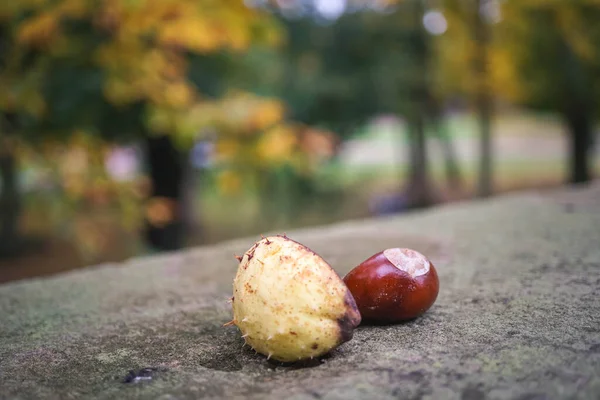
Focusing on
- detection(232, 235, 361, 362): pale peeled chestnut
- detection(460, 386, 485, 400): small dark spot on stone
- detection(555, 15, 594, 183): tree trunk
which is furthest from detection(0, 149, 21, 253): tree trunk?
detection(555, 15, 594, 183): tree trunk

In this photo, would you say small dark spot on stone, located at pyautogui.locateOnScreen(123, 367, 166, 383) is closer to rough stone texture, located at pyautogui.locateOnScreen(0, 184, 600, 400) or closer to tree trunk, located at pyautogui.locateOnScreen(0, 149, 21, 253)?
rough stone texture, located at pyautogui.locateOnScreen(0, 184, 600, 400)

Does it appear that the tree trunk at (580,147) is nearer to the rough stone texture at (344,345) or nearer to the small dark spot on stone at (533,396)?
the rough stone texture at (344,345)

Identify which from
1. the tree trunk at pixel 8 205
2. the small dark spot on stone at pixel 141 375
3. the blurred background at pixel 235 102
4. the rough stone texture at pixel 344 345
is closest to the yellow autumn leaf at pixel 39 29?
the blurred background at pixel 235 102

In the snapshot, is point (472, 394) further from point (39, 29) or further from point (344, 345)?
point (39, 29)

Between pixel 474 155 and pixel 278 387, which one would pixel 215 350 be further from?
pixel 474 155

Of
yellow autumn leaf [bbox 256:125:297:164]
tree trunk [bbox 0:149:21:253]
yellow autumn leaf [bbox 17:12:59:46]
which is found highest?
yellow autumn leaf [bbox 17:12:59:46]
